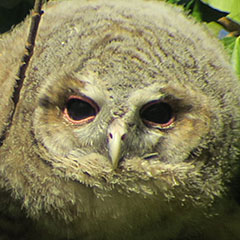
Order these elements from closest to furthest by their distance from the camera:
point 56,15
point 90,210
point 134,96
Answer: point 134,96, point 90,210, point 56,15

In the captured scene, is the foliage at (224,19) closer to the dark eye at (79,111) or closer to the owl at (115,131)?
the owl at (115,131)

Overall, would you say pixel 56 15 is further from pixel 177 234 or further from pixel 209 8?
pixel 177 234

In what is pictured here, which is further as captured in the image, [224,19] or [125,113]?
[224,19]

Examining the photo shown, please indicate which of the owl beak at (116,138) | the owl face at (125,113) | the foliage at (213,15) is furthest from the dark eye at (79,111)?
the foliage at (213,15)

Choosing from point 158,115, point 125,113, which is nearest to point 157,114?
point 158,115

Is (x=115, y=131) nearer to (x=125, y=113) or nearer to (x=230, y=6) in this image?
(x=125, y=113)

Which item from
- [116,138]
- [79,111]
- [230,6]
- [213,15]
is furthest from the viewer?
[213,15]

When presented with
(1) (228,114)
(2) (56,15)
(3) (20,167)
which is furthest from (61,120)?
(1) (228,114)
